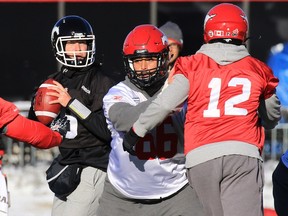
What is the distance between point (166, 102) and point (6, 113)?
0.96 meters

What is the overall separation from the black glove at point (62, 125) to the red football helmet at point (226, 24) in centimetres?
126

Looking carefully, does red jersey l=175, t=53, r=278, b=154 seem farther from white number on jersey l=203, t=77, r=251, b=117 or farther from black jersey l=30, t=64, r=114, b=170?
black jersey l=30, t=64, r=114, b=170

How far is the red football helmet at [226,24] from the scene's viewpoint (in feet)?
19.2

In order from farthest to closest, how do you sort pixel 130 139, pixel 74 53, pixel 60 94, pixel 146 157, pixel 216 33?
pixel 74 53 < pixel 60 94 < pixel 146 157 < pixel 216 33 < pixel 130 139

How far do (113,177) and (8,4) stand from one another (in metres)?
7.19

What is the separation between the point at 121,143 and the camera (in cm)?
617

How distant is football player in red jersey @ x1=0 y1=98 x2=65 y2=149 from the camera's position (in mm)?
5789

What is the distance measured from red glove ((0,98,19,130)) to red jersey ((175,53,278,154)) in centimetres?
101

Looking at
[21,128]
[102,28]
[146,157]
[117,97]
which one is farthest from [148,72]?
[102,28]

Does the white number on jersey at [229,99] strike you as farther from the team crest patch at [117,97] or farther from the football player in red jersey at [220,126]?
the team crest patch at [117,97]

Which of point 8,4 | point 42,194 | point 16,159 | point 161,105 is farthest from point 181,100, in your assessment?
point 8,4

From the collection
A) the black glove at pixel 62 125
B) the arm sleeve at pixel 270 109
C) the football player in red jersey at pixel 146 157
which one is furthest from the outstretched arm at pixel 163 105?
the black glove at pixel 62 125

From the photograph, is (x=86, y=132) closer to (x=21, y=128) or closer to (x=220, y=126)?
(x=21, y=128)

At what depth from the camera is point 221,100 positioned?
18.5 ft
